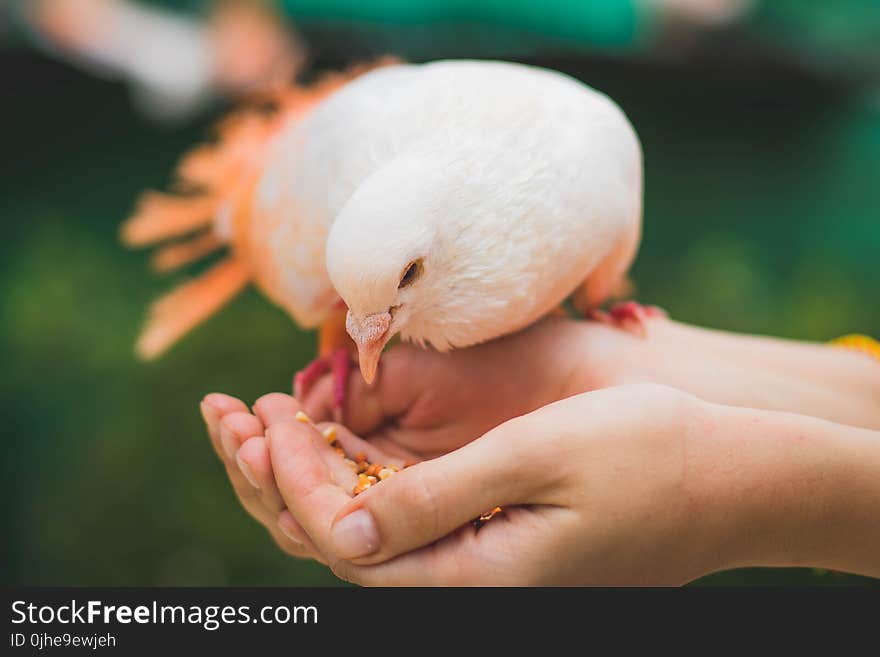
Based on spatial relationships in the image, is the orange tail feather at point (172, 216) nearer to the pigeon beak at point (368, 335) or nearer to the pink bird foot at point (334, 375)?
the pink bird foot at point (334, 375)

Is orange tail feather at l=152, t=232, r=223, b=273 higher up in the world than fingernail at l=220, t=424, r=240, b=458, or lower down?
higher up

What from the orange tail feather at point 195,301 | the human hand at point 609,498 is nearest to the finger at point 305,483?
the human hand at point 609,498

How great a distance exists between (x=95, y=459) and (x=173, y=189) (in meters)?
0.74

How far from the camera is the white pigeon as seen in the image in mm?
942

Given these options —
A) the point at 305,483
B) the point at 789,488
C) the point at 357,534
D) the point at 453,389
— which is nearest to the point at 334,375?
the point at 453,389

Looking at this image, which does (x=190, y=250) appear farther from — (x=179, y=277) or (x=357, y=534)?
(x=357, y=534)

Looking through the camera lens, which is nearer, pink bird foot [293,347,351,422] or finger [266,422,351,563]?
finger [266,422,351,563]

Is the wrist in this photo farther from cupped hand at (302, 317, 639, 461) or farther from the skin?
cupped hand at (302, 317, 639, 461)

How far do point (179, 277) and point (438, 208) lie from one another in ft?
2.99

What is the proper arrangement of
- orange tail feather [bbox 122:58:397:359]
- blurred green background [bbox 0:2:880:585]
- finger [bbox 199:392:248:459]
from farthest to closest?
blurred green background [bbox 0:2:880:585]
orange tail feather [bbox 122:58:397:359]
finger [bbox 199:392:248:459]

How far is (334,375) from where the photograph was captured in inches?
49.7

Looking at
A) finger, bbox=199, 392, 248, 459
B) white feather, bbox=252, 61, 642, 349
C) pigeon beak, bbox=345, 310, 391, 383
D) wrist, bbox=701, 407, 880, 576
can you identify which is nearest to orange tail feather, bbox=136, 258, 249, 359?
white feather, bbox=252, 61, 642, 349

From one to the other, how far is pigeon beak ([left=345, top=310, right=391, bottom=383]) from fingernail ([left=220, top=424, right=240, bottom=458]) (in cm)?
17

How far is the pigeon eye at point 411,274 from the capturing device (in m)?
0.95
